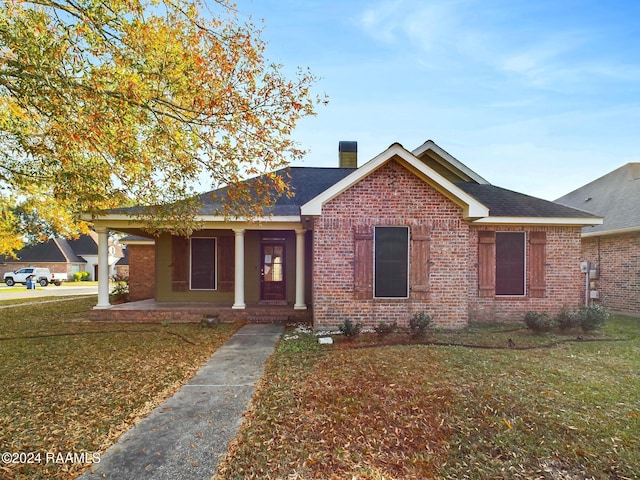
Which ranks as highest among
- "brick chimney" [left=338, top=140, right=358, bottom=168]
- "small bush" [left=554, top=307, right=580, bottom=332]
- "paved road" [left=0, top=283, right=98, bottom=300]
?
"brick chimney" [left=338, top=140, right=358, bottom=168]

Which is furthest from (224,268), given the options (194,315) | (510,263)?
(510,263)

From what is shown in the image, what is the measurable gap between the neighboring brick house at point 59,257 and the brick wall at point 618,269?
3606 centimetres

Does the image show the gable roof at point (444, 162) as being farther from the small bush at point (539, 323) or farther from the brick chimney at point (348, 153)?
the small bush at point (539, 323)

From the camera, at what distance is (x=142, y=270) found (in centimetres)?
1466

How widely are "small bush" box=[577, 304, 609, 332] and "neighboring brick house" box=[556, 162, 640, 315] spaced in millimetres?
1721

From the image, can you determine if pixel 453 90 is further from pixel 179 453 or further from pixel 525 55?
pixel 179 453

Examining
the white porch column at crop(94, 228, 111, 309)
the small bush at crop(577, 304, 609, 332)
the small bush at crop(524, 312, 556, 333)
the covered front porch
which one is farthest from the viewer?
the covered front porch

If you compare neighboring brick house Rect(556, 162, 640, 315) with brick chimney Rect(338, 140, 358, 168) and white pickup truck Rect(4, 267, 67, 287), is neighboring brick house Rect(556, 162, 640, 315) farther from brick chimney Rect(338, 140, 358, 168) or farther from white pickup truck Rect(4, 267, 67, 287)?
white pickup truck Rect(4, 267, 67, 287)

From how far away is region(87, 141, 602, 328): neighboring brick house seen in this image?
7.83 meters

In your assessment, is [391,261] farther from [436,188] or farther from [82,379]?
[82,379]

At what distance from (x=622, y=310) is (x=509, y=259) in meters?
5.51

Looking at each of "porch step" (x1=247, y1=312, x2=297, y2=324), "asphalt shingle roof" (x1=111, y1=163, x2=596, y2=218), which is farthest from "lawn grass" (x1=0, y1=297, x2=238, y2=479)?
"asphalt shingle roof" (x1=111, y1=163, x2=596, y2=218)

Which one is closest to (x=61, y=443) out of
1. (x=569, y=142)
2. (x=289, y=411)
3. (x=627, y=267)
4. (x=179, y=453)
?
(x=179, y=453)

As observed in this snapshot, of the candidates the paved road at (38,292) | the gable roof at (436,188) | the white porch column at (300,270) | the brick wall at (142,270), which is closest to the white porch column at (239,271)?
the gable roof at (436,188)
